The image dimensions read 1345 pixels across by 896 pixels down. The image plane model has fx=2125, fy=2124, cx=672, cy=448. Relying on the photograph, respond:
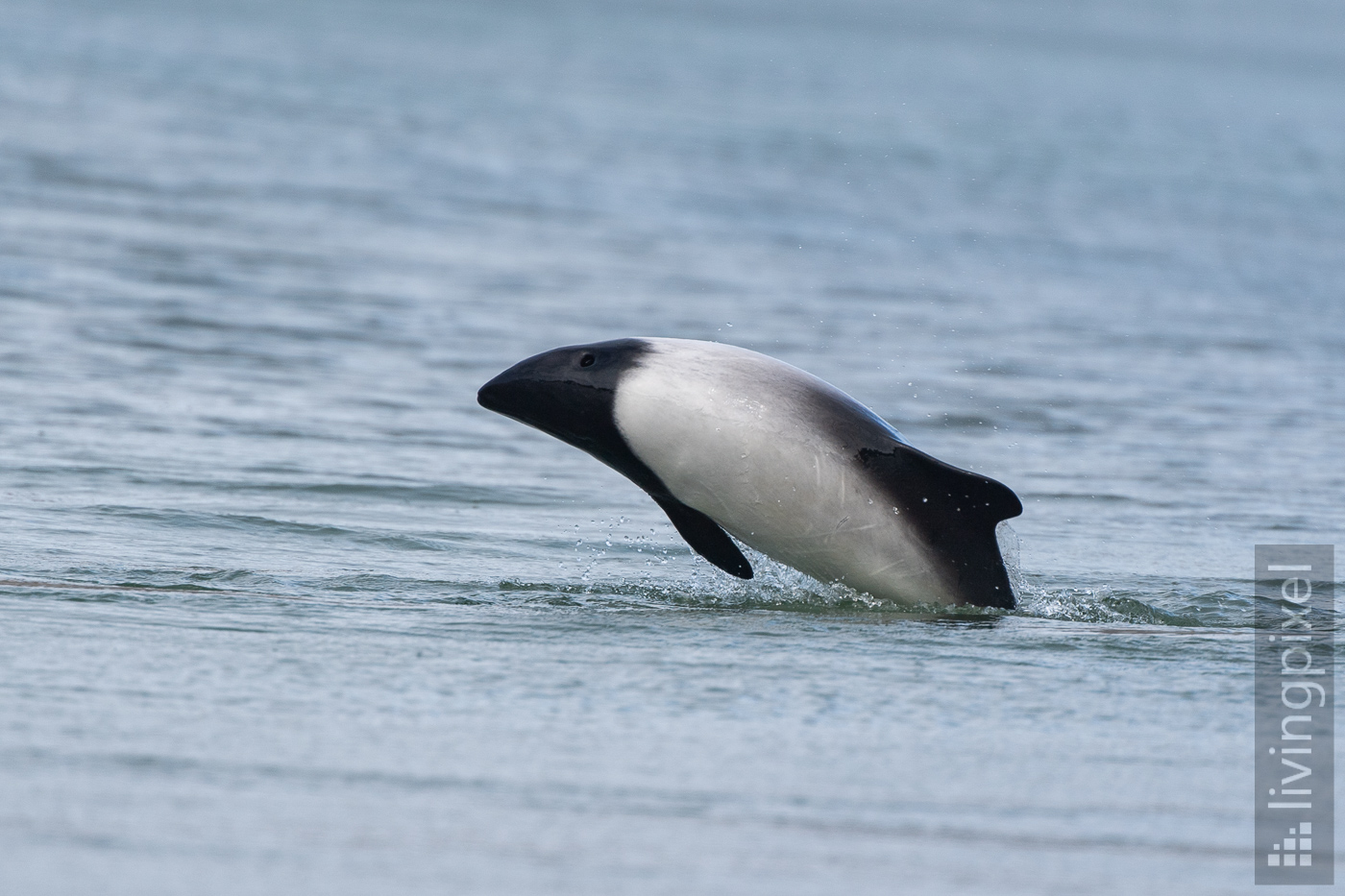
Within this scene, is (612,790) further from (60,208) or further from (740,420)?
(60,208)

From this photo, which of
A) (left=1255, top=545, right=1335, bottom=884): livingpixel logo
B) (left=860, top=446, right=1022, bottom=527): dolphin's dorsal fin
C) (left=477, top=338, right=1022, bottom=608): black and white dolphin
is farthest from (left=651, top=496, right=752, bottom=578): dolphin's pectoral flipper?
(left=1255, top=545, right=1335, bottom=884): livingpixel logo

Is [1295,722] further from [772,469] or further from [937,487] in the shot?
[772,469]

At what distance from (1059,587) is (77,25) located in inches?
2177

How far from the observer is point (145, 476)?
11.4 metres

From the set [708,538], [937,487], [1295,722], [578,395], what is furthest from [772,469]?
[1295,722]

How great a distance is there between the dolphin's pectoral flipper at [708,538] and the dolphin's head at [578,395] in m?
0.17

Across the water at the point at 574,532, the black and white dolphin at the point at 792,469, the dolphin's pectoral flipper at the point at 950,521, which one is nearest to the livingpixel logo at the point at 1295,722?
the water at the point at 574,532

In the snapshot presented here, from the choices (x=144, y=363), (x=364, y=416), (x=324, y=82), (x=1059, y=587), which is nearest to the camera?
(x=1059, y=587)

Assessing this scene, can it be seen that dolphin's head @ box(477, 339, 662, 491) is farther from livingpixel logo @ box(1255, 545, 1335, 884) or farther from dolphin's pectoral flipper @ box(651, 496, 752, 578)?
livingpixel logo @ box(1255, 545, 1335, 884)

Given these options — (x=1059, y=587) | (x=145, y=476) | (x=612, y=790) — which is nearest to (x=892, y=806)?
(x=612, y=790)

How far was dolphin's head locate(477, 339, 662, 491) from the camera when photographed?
9.12 m

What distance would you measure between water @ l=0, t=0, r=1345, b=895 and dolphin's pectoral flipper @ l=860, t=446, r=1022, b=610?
0.57 ft

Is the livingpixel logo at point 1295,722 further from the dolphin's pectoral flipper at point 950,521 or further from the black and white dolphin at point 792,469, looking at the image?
the black and white dolphin at point 792,469

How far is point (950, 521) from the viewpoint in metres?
8.98
